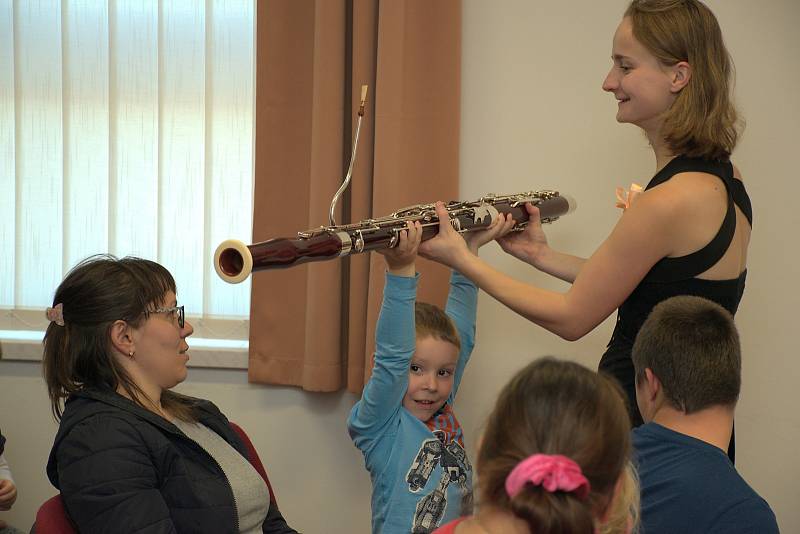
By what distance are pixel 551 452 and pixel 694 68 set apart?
105 centimetres

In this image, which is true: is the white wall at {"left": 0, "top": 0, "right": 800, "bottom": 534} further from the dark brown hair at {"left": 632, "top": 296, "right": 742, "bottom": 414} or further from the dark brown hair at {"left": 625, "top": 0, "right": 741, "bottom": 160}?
the dark brown hair at {"left": 632, "top": 296, "right": 742, "bottom": 414}

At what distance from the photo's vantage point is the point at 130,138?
2.88 metres

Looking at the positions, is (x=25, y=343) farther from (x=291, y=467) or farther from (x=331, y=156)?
(x=331, y=156)

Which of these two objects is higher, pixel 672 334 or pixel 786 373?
pixel 672 334

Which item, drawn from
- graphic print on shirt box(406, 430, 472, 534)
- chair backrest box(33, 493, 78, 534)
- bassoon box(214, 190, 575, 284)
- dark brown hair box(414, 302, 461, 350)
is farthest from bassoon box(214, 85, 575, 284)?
chair backrest box(33, 493, 78, 534)

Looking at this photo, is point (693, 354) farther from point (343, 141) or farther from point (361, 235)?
point (343, 141)

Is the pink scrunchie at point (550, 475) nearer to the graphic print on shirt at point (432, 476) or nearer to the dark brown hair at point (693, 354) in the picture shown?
the dark brown hair at point (693, 354)

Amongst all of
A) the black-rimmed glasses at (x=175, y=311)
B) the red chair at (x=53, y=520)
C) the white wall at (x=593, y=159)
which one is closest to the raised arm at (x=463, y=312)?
the white wall at (x=593, y=159)

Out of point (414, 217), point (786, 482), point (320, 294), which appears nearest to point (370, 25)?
point (320, 294)

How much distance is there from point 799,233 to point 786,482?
76 centimetres

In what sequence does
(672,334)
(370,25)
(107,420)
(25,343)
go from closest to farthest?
1. (672,334)
2. (107,420)
3. (370,25)
4. (25,343)

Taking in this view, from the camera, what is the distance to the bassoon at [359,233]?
1.46 metres

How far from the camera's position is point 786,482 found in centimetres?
280

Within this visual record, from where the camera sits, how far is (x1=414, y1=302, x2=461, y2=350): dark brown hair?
213cm
